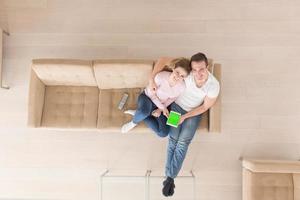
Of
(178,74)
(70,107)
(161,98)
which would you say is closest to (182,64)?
(178,74)

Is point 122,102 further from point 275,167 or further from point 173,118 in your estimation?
point 275,167

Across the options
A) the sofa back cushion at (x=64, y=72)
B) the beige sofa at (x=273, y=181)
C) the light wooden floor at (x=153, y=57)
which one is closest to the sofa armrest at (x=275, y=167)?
the beige sofa at (x=273, y=181)

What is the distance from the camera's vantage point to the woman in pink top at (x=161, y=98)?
9.18 ft

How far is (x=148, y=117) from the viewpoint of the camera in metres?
3.16

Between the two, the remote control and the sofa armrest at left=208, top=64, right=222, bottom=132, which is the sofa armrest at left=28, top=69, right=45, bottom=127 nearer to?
the remote control

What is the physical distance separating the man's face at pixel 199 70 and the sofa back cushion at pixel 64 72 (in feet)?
3.35

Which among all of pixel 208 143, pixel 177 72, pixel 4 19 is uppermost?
pixel 4 19

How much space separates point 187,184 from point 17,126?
2064 millimetres

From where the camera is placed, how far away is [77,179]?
3787mm

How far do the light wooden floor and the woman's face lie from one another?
1056 millimetres

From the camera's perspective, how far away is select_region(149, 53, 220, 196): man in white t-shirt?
277 cm

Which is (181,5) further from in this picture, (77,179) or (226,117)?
(77,179)

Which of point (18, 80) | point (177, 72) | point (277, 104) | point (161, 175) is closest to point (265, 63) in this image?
point (277, 104)

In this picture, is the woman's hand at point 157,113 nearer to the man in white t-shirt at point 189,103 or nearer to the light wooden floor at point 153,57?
the man in white t-shirt at point 189,103
